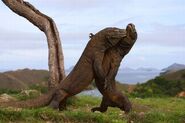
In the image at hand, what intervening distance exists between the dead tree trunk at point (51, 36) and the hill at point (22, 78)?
6.96 metres

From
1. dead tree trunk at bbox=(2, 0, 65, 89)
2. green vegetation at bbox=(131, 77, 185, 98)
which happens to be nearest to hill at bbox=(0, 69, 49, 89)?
green vegetation at bbox=(131, 77, 185, 98)

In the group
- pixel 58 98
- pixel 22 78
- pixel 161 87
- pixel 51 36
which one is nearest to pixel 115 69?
pixel 58 98

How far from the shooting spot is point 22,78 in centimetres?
2631

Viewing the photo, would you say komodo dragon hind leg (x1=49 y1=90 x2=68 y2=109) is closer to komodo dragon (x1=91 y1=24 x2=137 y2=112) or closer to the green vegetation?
komodo dragon (x1=91 y1=24 x2=137 y2=112)

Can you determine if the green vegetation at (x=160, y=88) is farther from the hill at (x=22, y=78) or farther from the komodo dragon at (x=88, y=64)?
the komodo dragon at (x=88, y=64)

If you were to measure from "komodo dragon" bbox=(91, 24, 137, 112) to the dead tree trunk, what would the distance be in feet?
9.47

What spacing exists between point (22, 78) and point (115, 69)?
12844mm

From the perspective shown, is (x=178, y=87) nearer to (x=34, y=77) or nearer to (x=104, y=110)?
(x=34, y=77)

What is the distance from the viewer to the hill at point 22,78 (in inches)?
973

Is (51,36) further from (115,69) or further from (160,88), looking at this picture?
(160,88)

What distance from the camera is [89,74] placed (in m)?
13.8

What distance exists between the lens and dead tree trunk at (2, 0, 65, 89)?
16703 millimetres

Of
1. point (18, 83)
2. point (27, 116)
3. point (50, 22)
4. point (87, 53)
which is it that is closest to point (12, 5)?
point (50, 22)

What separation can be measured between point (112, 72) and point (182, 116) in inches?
72.2
